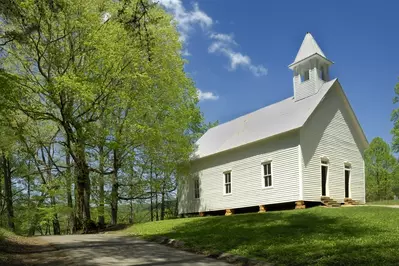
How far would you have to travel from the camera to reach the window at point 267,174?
2164 cm

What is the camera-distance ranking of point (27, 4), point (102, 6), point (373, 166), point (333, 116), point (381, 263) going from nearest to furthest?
point (381, 263), point (27, 4), point (102, 6), point (333, 116), point (373, 166)

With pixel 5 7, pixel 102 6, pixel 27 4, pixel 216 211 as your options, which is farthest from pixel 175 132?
pixel 5 7

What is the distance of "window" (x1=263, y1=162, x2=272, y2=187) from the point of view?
21636 mm

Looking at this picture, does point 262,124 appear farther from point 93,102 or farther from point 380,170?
point 380,170

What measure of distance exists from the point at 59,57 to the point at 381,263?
16147 millimetres

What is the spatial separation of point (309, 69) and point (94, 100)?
46.0 feet

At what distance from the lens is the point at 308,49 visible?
24.8 m

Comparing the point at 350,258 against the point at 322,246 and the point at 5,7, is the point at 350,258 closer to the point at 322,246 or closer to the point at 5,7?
the point at 322,246

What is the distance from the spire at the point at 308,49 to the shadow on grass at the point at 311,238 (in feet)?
38.4

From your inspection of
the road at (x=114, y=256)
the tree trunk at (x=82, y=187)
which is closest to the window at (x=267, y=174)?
the tree trunk at (x=82, y=187)

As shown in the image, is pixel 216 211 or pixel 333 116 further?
pixel 216 211

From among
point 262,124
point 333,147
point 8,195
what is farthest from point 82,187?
point 333,147

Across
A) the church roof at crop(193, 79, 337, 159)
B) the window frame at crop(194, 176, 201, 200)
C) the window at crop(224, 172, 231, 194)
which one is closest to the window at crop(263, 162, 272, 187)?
the church roof at crop(193, 79, 337, 159)

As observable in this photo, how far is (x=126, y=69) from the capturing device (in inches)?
726
